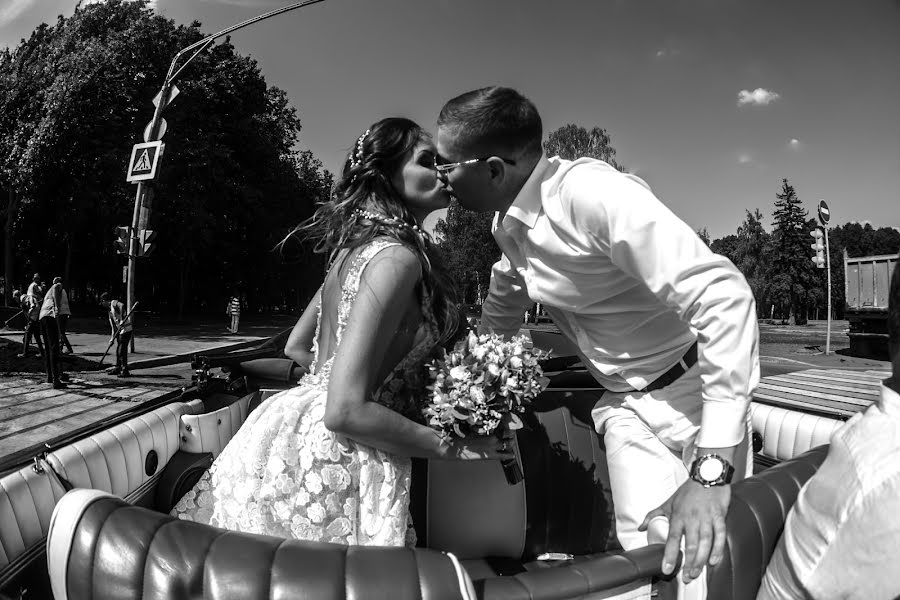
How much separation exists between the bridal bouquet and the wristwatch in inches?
22.8

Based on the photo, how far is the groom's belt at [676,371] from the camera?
1854mm

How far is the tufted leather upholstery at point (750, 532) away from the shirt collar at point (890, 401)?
15.1 inches

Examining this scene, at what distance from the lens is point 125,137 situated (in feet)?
65.8

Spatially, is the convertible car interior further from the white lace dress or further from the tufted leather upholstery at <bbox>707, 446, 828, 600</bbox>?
the white lace dress

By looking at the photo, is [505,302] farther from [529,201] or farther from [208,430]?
[208,430]

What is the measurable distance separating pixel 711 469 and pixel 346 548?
0.85 metres

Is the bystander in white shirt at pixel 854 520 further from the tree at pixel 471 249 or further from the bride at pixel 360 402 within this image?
the tree at pixel 471 249

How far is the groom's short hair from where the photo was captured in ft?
6.41

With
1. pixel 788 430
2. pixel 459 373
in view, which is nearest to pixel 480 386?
pixel 459 373

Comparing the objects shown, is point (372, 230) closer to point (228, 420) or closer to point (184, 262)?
point (228, 420)

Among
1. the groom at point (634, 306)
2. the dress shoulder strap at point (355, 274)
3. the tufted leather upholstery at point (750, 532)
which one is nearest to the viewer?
the tufted leather upholstery at point (750, 532)

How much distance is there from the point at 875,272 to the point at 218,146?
21.2 m

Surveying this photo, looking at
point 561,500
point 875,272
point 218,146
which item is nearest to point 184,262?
point 218,146

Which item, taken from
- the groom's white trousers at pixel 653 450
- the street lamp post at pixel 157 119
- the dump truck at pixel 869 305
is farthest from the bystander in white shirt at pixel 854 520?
the dump truck at pixel 869 305
